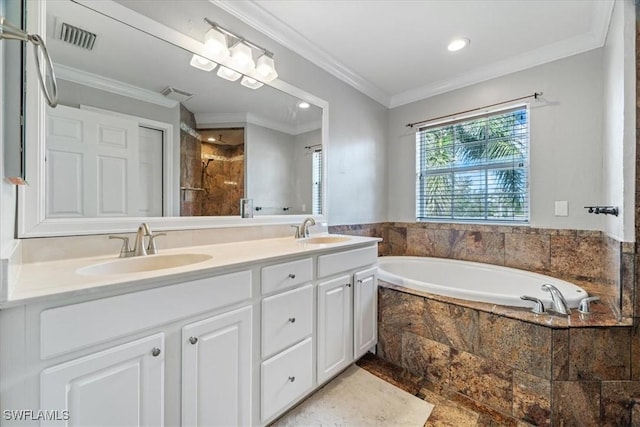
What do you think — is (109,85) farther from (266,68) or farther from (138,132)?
(266,68)

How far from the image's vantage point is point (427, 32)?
6.74ft

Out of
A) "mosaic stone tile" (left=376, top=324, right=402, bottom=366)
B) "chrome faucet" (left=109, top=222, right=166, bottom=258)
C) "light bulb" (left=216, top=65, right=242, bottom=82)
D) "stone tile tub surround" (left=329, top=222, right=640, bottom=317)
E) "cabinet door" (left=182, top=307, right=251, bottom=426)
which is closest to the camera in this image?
"cabinet door" (left=182, top=307, right=251, bottom=426)

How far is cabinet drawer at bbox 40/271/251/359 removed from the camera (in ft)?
2.52

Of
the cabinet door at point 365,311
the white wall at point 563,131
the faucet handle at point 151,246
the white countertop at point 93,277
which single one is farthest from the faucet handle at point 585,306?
the faucet handle at point 151,246

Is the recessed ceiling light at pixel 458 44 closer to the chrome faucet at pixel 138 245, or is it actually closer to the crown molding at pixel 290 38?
the crown molding at pixel 290 38

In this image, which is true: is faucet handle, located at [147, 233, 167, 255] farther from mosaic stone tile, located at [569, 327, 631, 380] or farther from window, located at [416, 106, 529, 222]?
window, located at [416, 106, 529, 222]

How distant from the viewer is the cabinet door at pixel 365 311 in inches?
74.5

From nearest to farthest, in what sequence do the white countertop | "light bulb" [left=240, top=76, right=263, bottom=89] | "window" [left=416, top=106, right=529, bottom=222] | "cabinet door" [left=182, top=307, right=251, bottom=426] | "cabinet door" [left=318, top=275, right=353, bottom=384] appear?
the white countertop, "cabinet door" [left=182, top=307, right=251, bottom=426], "cabinet door" [left=318, top=275, right=353, bottom=384], "light bulb" [left=240, top=76, right=263, bottom=89], "window" [left=416, top=106, right=529, bottom=222]

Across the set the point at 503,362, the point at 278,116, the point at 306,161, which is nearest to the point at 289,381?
the point at 503,362

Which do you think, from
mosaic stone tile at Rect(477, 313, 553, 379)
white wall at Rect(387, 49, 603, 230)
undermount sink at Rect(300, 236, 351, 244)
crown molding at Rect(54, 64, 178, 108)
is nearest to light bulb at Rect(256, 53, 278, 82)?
crown molding at Rect(54, 64, 178, 108)

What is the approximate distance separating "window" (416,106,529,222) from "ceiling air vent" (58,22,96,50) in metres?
2.80

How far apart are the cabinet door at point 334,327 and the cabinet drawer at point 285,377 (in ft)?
0.37

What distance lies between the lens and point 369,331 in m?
2.01

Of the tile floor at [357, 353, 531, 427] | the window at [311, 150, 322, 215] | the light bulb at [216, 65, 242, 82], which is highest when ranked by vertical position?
the light bulb at [216, 65, 242, 82]
